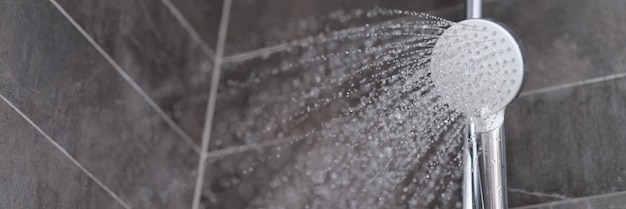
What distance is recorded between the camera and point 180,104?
174cm

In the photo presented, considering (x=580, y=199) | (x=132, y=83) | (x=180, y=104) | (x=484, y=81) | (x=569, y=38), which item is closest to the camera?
(x=484, y=81)

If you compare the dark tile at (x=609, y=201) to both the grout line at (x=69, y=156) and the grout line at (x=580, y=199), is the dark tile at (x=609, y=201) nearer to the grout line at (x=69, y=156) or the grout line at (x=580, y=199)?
the grout line at (x=580, y=199)

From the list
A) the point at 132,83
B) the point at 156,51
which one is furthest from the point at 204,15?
the point at 132,83

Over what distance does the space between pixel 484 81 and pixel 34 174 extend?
2.01ft

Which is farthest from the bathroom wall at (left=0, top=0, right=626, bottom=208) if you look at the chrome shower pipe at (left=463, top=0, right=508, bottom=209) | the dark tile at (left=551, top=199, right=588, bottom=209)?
the chrome shower pipe at (left=463, top=0, right=508, bottom=209)

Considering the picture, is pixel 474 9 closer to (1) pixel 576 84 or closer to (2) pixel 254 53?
(1) pixel 576 84

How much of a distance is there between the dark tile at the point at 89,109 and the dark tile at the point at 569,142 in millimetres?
569

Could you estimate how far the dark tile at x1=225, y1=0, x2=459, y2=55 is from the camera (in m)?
1.71

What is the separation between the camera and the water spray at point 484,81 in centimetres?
128

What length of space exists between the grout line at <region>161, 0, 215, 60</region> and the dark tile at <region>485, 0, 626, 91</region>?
546mm

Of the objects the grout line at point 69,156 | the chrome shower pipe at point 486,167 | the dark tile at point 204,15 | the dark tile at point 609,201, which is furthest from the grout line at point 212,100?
the dark tile at point 609,201

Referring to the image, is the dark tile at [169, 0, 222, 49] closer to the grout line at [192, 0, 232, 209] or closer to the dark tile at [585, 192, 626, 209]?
the grout line at [192, 0, 232, 209]

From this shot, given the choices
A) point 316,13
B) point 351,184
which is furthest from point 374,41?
point 351,184

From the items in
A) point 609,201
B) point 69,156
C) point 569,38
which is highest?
point 569,38
